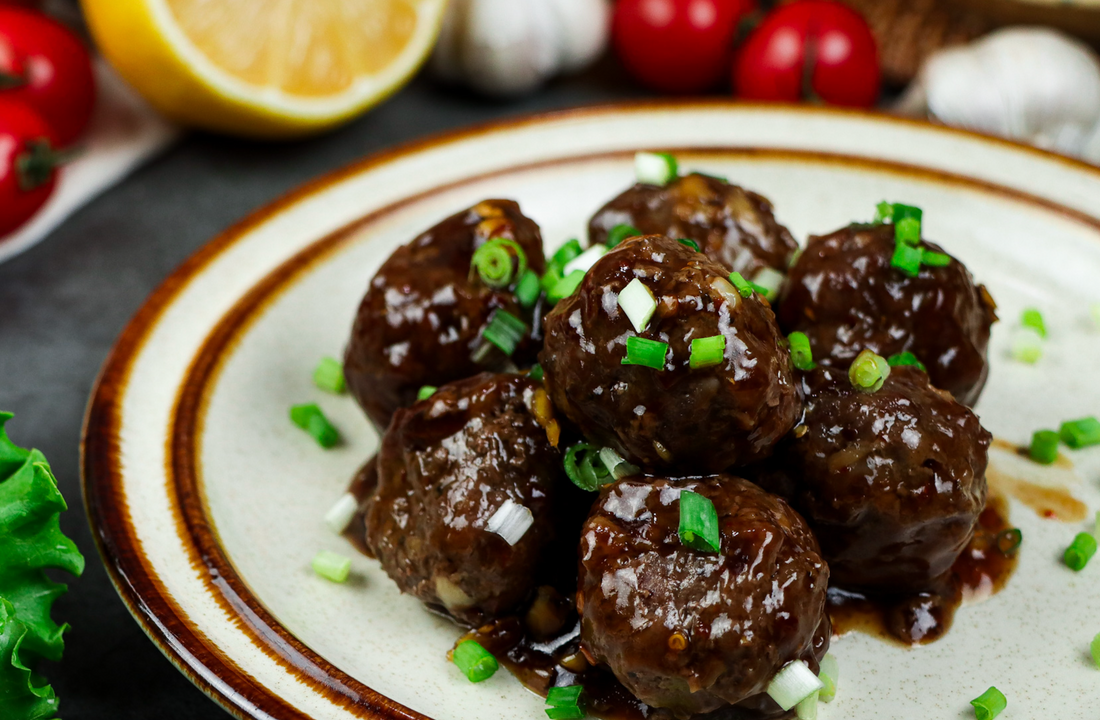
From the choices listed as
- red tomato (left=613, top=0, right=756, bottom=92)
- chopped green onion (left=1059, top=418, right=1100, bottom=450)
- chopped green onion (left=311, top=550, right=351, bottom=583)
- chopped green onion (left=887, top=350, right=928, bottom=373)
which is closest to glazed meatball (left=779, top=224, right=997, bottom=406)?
chopped green onion (left=887, top=350, right=928, bottom=373)

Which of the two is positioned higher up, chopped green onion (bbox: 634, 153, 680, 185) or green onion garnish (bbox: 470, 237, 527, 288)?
chopped green onion (bbox: 634, 153, 680, 185)

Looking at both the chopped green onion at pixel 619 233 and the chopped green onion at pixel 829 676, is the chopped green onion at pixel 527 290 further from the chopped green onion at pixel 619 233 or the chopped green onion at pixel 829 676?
the chopped green onion at pixel 829 676

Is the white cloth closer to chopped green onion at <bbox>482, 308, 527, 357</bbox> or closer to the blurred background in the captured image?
the blurred background

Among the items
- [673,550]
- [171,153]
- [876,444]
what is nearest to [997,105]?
[876,444]

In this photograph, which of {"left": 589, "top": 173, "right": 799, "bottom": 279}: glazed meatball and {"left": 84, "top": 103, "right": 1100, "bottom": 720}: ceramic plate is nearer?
{"left": 84, "top": 103, "right": 1100, "bottom": 720}: ceramic plate

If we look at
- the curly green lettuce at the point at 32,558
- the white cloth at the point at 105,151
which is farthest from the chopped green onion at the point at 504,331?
the white cloth at the point at 105,151

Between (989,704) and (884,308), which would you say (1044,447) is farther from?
(989,704)

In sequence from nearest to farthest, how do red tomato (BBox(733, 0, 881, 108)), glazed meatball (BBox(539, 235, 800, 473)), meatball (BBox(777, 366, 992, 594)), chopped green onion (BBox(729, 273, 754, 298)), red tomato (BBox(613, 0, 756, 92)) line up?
glazed meatball (BBox(539, 235, 800, 473))
chopped green onion (BBox(729, 273, 754, 298))
meatball (BBox(777, 366, 992, 594))
red tomato (BBox(733, 0, 881, 108))
red tomato (BBox(613, 0, 756, 92))

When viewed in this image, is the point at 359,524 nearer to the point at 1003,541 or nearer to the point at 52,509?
the point at 52,509
